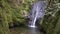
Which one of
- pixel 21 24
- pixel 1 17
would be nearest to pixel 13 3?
pixel 21 24

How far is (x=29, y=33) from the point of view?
10852 millimetres

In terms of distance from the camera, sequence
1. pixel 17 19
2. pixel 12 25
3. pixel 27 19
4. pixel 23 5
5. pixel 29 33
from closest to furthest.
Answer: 1. pixel 29 33
2. pixel 12 25
3. pixel 17 19
4. pixel 27 19
5. pixel 23 5

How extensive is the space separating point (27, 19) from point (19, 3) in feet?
7.08

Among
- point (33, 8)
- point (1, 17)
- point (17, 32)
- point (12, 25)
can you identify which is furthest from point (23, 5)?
point (1, 17)

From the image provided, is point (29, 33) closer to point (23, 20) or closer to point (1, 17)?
point (23, 20)

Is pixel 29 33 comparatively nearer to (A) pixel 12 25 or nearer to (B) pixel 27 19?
(A) pixel 12 25

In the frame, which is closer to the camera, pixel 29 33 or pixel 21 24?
pixel 29 33

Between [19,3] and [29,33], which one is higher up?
[19,3]

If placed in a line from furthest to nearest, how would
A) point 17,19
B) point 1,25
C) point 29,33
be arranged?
point 17,19
point 29,33
point 1,25

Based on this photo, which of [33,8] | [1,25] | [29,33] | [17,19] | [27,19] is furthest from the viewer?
[33,8]

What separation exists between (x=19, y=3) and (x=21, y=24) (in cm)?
287

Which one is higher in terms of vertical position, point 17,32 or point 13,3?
point 13,3

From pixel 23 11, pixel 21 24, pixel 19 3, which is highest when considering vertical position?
pixel 19 3

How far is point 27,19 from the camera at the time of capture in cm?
1549
